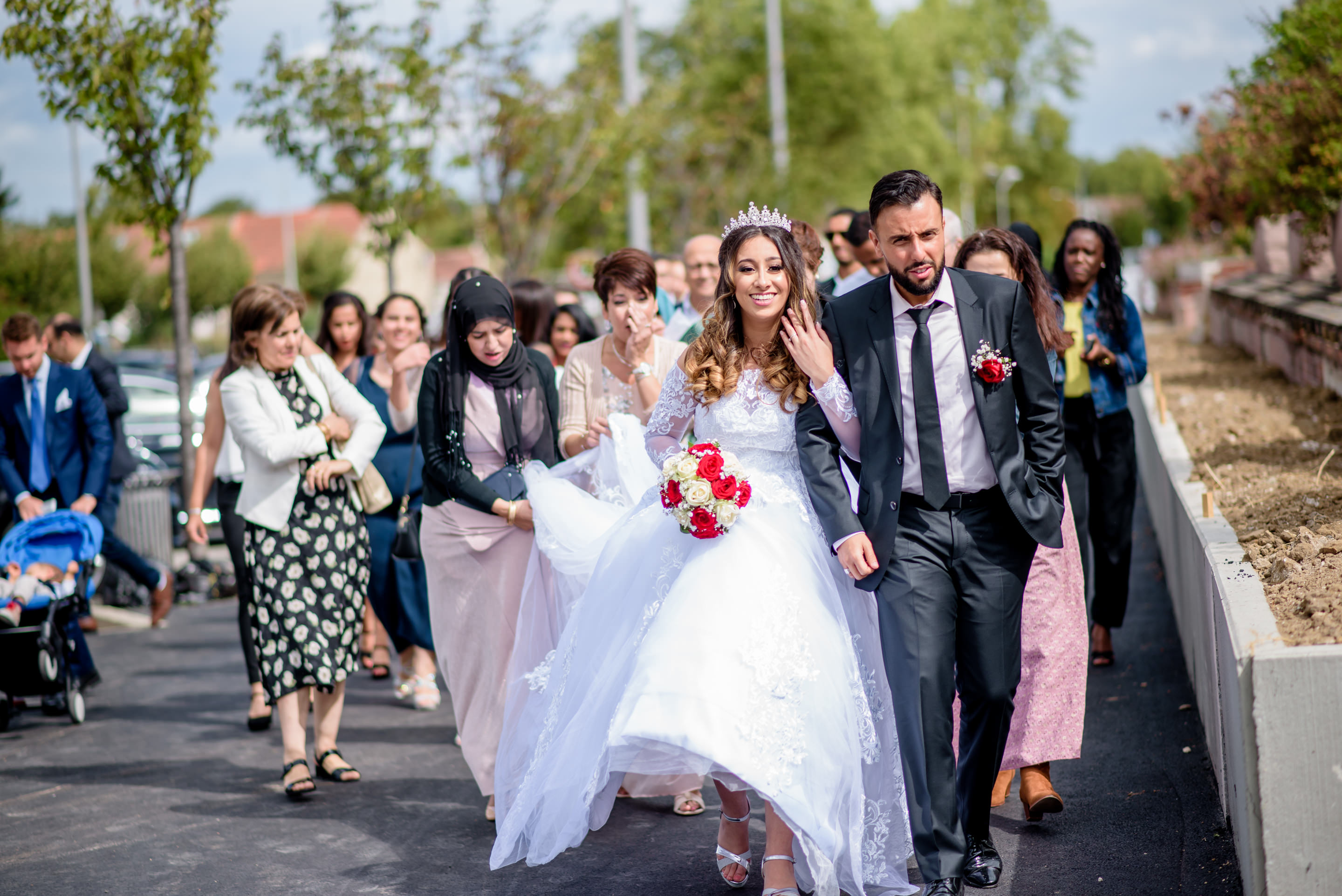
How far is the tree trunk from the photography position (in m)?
11.9

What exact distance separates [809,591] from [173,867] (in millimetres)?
3013

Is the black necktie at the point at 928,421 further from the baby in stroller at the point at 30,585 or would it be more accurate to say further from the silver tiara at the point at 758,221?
the baby in stroller at the point at 30,585

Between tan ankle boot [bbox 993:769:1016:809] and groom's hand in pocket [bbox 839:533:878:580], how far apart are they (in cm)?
A: 165

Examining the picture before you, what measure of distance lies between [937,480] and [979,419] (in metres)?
0.24

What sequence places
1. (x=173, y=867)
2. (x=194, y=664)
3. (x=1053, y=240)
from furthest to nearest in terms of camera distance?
(x=1053, y=240), (x=194, y=664), (x=173, y=867)

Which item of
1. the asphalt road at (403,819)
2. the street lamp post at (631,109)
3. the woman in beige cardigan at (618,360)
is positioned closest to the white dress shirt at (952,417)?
the asphalt road at (403,819)

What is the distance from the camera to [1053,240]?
77.1 meters

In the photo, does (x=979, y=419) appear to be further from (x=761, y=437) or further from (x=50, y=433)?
(x=50, y=433)

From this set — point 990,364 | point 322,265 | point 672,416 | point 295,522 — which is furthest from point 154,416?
point 322,265

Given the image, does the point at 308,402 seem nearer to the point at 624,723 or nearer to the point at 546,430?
the point at 546,430

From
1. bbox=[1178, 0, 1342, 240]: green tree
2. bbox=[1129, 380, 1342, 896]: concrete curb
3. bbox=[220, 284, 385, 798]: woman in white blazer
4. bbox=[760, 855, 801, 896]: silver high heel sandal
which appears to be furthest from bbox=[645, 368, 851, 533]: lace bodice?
bbox=[1178, 0, 1342, 240]: green tree

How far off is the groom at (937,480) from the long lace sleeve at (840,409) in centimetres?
6

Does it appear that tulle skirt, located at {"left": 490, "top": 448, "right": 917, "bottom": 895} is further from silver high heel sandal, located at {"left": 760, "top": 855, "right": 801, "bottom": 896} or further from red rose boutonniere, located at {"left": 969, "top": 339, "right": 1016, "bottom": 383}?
red rose boutonniere, located at {"left": 969, "top": 339, "right": 1016, "bottom": 383}

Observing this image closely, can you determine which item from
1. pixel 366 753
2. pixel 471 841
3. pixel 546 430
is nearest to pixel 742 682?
pixel 471 841
